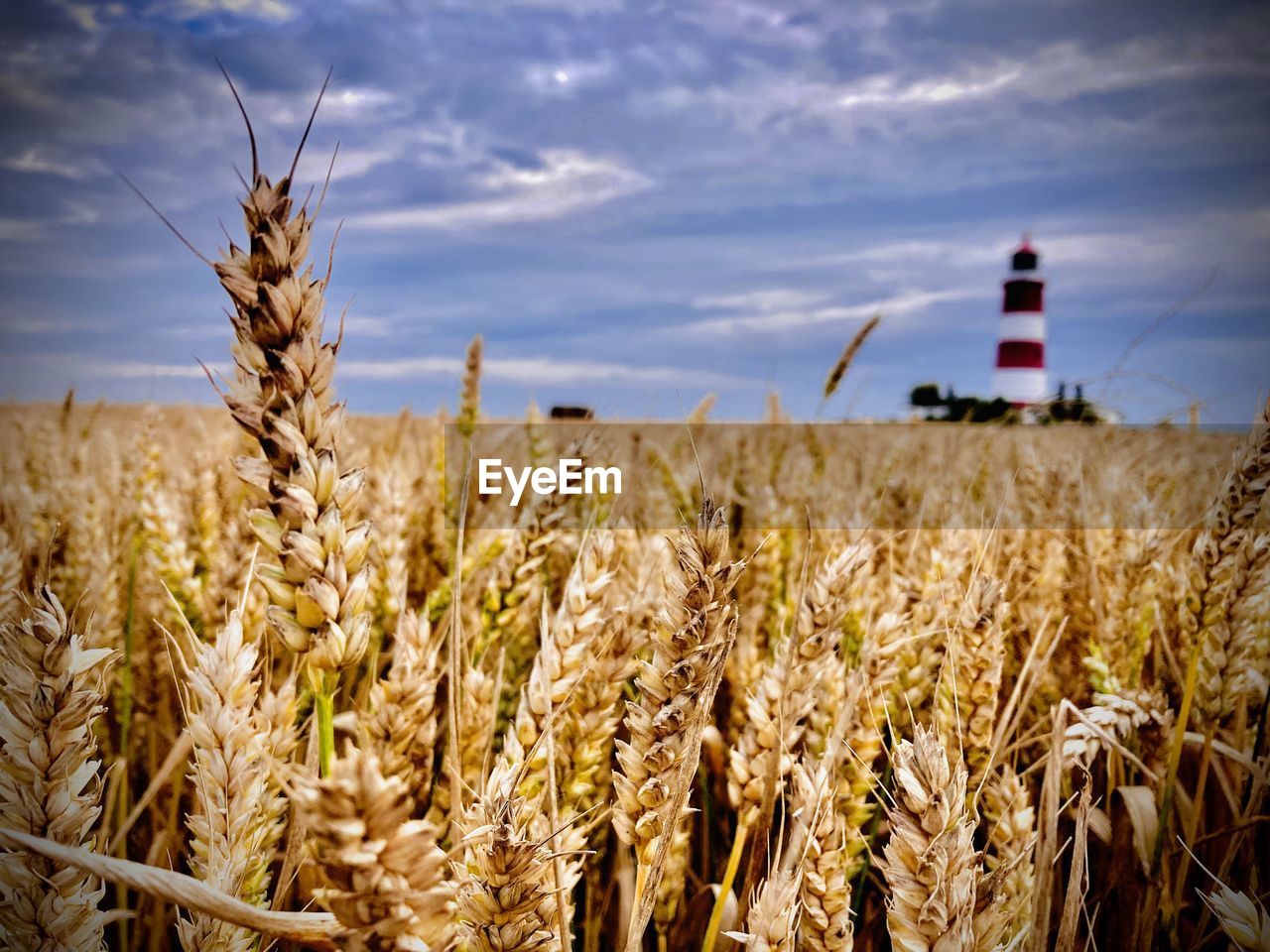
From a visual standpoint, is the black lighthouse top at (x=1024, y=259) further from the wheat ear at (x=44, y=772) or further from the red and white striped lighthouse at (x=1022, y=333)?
the wheat ear at (x=44, y=772)

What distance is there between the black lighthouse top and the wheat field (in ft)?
129

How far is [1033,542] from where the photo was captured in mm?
2605

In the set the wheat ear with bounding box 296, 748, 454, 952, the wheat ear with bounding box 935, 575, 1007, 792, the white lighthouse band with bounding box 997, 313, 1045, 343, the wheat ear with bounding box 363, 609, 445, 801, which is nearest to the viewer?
the wheat ear with bounding box 296, 748, 454, 952

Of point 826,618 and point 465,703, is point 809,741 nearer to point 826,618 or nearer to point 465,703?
point 826,618

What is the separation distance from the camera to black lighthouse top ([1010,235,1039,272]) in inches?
1432

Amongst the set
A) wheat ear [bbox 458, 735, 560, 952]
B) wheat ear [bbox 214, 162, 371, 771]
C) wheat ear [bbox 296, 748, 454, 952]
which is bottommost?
wheat ear [bbox 458, 735, 560, 952]

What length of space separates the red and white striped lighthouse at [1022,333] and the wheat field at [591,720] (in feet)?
105

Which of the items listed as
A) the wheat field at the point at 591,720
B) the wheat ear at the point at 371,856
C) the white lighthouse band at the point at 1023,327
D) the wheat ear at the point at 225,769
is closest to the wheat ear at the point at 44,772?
the wheat field at the point at 591,720

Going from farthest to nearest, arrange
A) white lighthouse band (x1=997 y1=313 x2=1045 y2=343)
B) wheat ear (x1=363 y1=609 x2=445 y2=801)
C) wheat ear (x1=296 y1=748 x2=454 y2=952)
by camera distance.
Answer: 1. white lighthouse band (x1=997 y1=313 x2=1045 y2=343)
2. wheat ear (x1=363 y1=609 x2=445 y2=801)
3. wheat ear (x1=296 y1=748 x2=454 y2=952)

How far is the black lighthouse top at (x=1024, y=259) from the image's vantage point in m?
36.4

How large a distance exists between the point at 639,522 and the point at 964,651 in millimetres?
1398

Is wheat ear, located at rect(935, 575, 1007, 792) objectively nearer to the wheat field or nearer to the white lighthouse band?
the wheat field

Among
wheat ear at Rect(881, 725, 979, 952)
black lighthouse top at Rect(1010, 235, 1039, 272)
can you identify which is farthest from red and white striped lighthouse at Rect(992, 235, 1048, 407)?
wheat ear at Rect(881, 725, 979, 952)

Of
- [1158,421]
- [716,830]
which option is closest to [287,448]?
[716,830]
